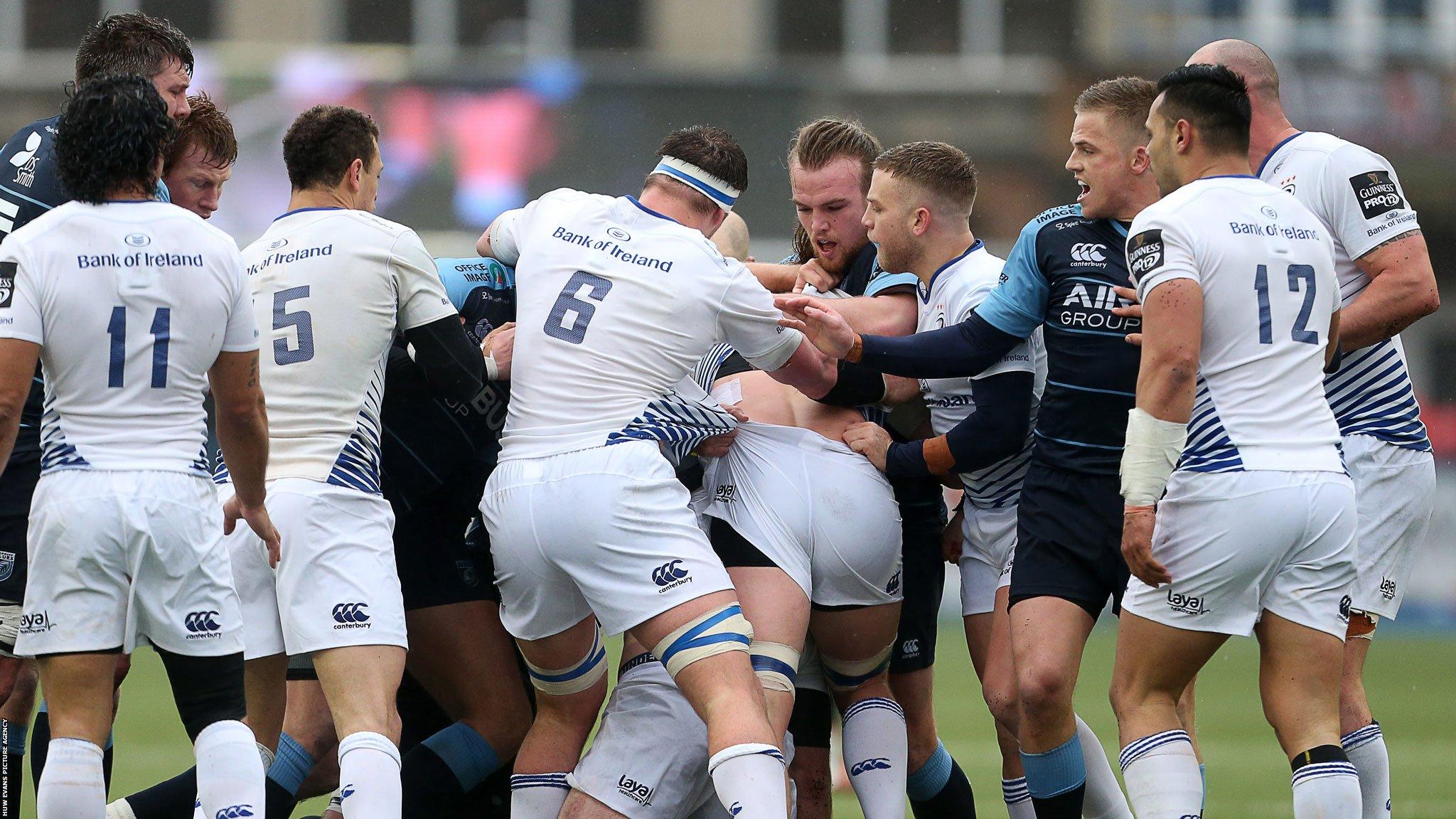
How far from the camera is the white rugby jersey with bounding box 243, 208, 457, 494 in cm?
506

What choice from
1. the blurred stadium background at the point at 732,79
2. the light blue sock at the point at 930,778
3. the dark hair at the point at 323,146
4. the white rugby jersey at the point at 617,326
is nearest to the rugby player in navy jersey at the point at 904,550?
the light blue sock at the point at 930,778

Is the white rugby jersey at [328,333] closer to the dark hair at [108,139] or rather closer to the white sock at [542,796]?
the dark hair at [108,139]

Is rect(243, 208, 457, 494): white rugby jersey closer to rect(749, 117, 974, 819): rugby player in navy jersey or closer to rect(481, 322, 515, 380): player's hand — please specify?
rect(481, 322, 515, 380): player's hand

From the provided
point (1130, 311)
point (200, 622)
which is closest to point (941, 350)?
point (1130, 311)

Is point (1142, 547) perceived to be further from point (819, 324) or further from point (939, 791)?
point (939, 791)

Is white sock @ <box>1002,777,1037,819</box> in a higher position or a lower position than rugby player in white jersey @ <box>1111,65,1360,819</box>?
lower

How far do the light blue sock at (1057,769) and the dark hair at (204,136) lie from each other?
10.8ft

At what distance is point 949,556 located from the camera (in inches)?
245

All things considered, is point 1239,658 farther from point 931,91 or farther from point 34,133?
point 34,133

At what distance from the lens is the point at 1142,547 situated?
459cm

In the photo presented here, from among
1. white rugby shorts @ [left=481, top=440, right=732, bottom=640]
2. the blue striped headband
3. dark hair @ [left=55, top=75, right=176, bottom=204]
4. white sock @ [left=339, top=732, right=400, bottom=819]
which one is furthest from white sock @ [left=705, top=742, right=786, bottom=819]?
dark hair @ [left=55, top=75, right=176, bottom=204]

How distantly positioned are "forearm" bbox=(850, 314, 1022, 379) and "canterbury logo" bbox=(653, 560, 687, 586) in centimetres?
103

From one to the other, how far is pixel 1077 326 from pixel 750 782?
73.3 inches

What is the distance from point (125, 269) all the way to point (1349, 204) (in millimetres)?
3894
